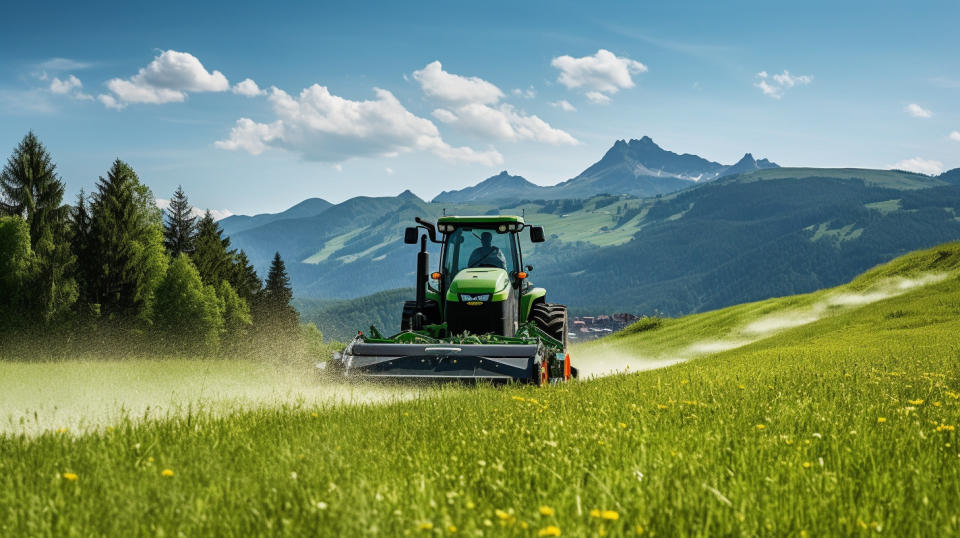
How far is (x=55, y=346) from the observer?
38.1 metres

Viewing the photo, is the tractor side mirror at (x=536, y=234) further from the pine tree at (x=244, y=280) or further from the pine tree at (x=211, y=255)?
the pine tree at (x=244, y=280)

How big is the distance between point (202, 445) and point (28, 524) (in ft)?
5.58

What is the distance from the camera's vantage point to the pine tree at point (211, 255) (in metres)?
53.4

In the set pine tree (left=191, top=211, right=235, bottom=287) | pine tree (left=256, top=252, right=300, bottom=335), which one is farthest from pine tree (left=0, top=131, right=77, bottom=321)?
pine tree (left=256, top=252, right=300, bottom=335)

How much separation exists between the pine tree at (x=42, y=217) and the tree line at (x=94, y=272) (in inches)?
2.2

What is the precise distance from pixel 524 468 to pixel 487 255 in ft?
36.6

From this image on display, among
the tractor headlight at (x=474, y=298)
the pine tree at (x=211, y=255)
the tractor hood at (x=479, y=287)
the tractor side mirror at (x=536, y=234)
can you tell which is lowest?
the tractor headlight at (x=474, y=298)

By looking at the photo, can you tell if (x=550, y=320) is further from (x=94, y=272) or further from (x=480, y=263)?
(x=94, y=272)

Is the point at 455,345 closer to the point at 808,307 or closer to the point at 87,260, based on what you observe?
the point at 808,307

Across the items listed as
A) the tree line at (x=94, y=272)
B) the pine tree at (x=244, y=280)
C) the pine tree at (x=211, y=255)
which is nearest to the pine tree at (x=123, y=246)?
the tree line at (x=94, y=272)

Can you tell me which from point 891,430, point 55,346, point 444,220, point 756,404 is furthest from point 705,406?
point 55,346

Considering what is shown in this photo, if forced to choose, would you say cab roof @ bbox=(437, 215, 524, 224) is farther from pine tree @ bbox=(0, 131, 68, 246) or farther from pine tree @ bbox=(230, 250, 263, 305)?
pine tree @ bbox=(230, 250, 263, 305)

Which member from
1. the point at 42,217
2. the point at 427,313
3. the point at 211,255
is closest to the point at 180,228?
the point at 211,255

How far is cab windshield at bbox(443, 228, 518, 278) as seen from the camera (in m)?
15.2
